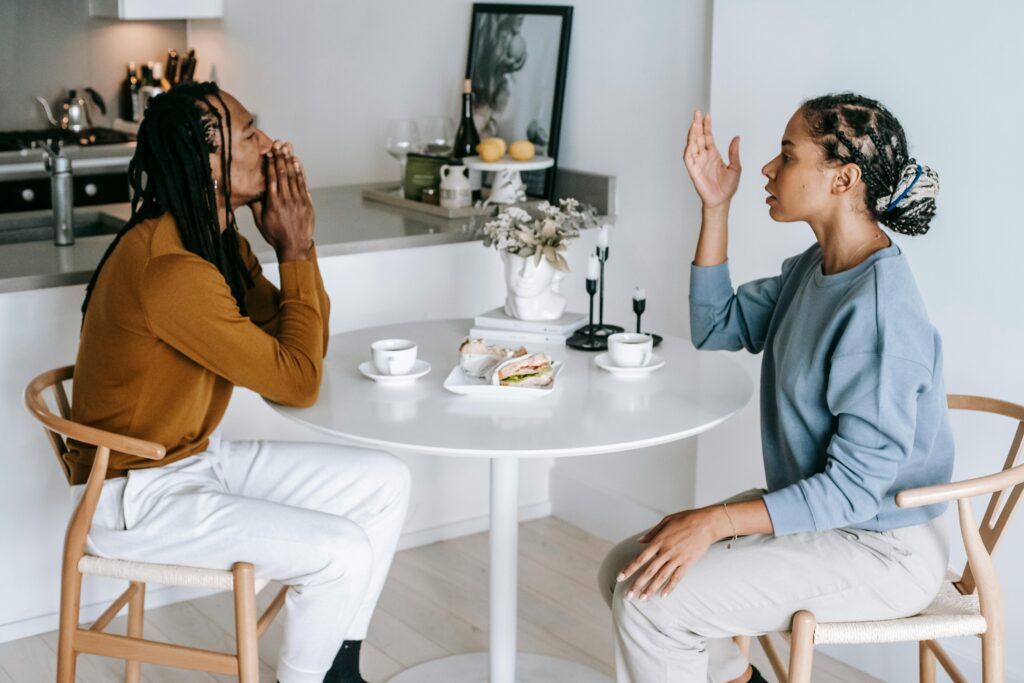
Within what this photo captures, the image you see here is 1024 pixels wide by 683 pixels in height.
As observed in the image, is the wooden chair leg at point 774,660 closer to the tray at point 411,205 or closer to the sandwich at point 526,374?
the sandwich at point 526,374

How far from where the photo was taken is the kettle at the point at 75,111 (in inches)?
189

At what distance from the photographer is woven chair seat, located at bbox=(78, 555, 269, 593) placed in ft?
6.35

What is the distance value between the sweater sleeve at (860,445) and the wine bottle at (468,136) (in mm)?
1875

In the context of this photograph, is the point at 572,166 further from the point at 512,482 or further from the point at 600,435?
A: the point at 600,435

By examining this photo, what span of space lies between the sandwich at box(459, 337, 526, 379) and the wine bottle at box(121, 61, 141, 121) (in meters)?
3.26

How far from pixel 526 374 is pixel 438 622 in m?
0.98

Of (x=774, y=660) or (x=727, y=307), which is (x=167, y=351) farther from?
(x=774, y=660)

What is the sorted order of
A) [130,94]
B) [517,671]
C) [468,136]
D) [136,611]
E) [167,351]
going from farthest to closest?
[130,94]
[468,136]
[517,671]
[136,611]
[167,351]

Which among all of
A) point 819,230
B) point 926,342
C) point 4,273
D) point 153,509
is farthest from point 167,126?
point 926,342

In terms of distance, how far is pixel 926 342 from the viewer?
5.85 ft

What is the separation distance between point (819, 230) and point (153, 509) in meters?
1.17

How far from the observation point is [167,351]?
1987 mm

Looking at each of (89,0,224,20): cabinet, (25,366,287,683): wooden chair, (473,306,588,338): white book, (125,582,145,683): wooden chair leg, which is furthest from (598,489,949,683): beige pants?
(89,0,224,20): cabinet

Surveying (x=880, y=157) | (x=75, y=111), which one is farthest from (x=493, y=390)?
(x=75, y=111)
